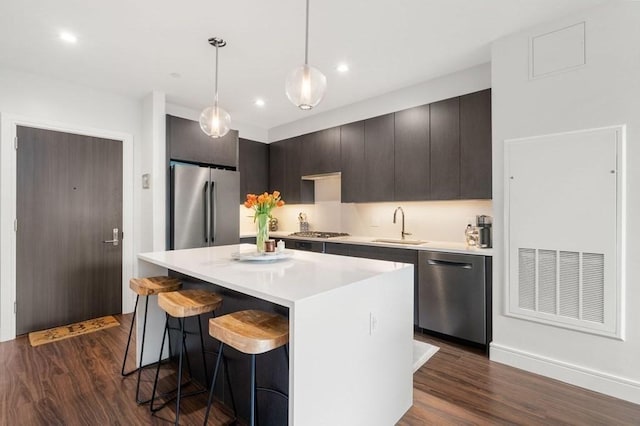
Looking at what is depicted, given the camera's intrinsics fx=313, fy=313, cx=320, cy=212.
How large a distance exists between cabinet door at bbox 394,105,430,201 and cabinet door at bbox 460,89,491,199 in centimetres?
39

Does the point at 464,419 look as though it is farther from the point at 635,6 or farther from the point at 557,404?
the point at 635,6

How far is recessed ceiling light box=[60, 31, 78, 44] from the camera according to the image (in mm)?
2498

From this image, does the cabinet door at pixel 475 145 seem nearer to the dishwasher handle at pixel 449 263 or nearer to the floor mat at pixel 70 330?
the dishwasher handle at pixel 449 263

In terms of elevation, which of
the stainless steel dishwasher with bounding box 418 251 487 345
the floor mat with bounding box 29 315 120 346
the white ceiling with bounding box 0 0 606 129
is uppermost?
the white ceiling with bounding box 0 0 606 129

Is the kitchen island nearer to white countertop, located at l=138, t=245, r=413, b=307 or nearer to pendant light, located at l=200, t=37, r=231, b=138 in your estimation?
white countertop, located at l=138, t=245, r=413, b=307

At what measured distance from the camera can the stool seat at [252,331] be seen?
130 centimetres

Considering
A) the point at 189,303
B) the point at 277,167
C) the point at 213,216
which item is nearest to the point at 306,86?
the point at 189,303

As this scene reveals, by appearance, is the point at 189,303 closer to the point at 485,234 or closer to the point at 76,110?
the point at 485,234

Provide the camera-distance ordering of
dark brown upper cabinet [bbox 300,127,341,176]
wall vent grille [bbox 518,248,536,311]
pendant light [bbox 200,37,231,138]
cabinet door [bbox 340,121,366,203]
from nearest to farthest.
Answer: wall vent grille [bbox 518,248,536,311] → pendant light [bbox 200,37,231,138] → cabinet door [bbox 340,121,366,203] → dark brown upper cabinet [bbox 300,127,341,176]

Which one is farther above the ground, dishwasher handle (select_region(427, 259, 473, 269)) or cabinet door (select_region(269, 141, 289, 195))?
cabinet door (select_region(269, 141, 289, 195))

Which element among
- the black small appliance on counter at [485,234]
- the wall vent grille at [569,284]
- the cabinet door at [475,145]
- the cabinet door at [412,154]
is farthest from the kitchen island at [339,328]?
the cabinet door at [412,154]

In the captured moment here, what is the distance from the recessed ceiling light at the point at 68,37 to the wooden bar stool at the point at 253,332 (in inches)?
105

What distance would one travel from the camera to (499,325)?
8.61 feet

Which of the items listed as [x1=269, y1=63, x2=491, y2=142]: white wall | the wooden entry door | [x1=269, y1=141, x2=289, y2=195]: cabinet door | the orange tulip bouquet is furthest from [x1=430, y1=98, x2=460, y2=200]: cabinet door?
the wooden entry door
